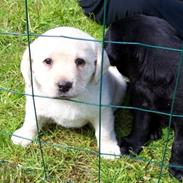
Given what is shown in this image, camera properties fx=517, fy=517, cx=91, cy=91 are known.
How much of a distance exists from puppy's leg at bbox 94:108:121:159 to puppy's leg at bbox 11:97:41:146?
1.07ft

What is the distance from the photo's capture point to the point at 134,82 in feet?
8.54

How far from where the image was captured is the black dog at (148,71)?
2477mm

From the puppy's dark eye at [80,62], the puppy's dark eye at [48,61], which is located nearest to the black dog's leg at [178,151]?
the puppy's dark eye at [80,62]

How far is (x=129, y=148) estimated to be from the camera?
265cm

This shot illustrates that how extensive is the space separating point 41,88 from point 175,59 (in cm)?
65

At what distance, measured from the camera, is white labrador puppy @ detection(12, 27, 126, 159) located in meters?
2.22

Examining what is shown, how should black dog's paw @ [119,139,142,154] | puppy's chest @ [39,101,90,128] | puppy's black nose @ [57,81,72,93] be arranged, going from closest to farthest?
puppy's black nose @ [57,81,72,93] < puppy's chest @ [39,101,90,128] < black dog's paw @ [119,139,142,154]

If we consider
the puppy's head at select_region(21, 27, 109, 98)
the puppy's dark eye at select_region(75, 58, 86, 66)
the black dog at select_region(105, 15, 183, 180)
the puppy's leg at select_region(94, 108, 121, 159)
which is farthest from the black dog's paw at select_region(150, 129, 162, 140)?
the puppy's dark eye at select_region(75, 58, 86, 66)

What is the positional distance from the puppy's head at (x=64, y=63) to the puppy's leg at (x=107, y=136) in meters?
0.27

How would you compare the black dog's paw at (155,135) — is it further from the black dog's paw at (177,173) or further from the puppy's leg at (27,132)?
the puppy's leg at (27,132)

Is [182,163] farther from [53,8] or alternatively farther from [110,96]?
[53,8]

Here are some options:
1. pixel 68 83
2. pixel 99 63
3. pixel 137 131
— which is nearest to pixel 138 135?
pixel 137 131

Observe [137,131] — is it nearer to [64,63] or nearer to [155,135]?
[155,135]

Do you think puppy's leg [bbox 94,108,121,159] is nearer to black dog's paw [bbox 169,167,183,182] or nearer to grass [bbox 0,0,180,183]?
grass [bbox 0,0,180,183]
